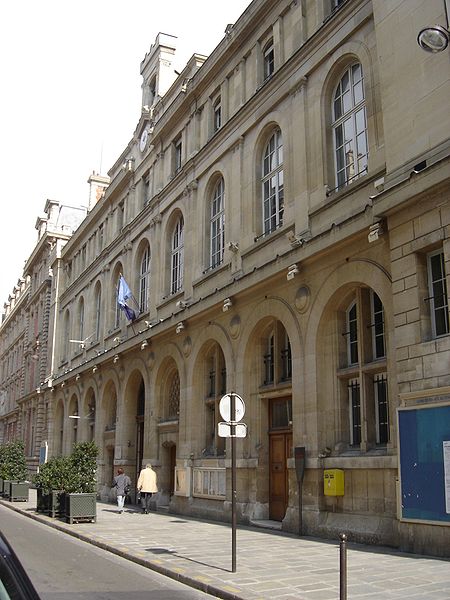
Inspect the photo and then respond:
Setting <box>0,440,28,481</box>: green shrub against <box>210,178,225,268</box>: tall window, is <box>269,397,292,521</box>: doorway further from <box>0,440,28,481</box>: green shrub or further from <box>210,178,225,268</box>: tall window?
<box>0,440,28,481</box>: green shrub

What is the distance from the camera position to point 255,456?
17391 millimetres

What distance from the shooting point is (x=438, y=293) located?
11727 millimetres

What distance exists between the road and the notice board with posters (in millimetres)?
4374

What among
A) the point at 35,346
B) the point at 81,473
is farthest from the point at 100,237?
the point at 81,473

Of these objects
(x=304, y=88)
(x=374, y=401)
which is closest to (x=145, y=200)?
(x=304, y=88)

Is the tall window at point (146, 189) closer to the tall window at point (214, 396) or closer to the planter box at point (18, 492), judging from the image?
the tall window at point (214, 396)

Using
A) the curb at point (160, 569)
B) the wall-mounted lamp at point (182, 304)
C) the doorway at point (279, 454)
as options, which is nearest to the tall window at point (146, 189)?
the wall-mounted lamp at point (182, 304)

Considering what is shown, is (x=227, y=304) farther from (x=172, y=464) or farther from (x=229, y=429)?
(x=229, y=429)

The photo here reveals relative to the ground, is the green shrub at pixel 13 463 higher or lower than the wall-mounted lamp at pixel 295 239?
lower

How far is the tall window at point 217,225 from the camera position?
21.6 meters

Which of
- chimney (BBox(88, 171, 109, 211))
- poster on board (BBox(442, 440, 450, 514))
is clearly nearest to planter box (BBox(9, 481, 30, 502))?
poster on board (BBox(442, 440, 450, 514))

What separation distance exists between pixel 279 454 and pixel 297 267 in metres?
5.01

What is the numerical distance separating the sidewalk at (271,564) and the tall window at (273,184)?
8394mm

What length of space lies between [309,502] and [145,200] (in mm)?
18803
